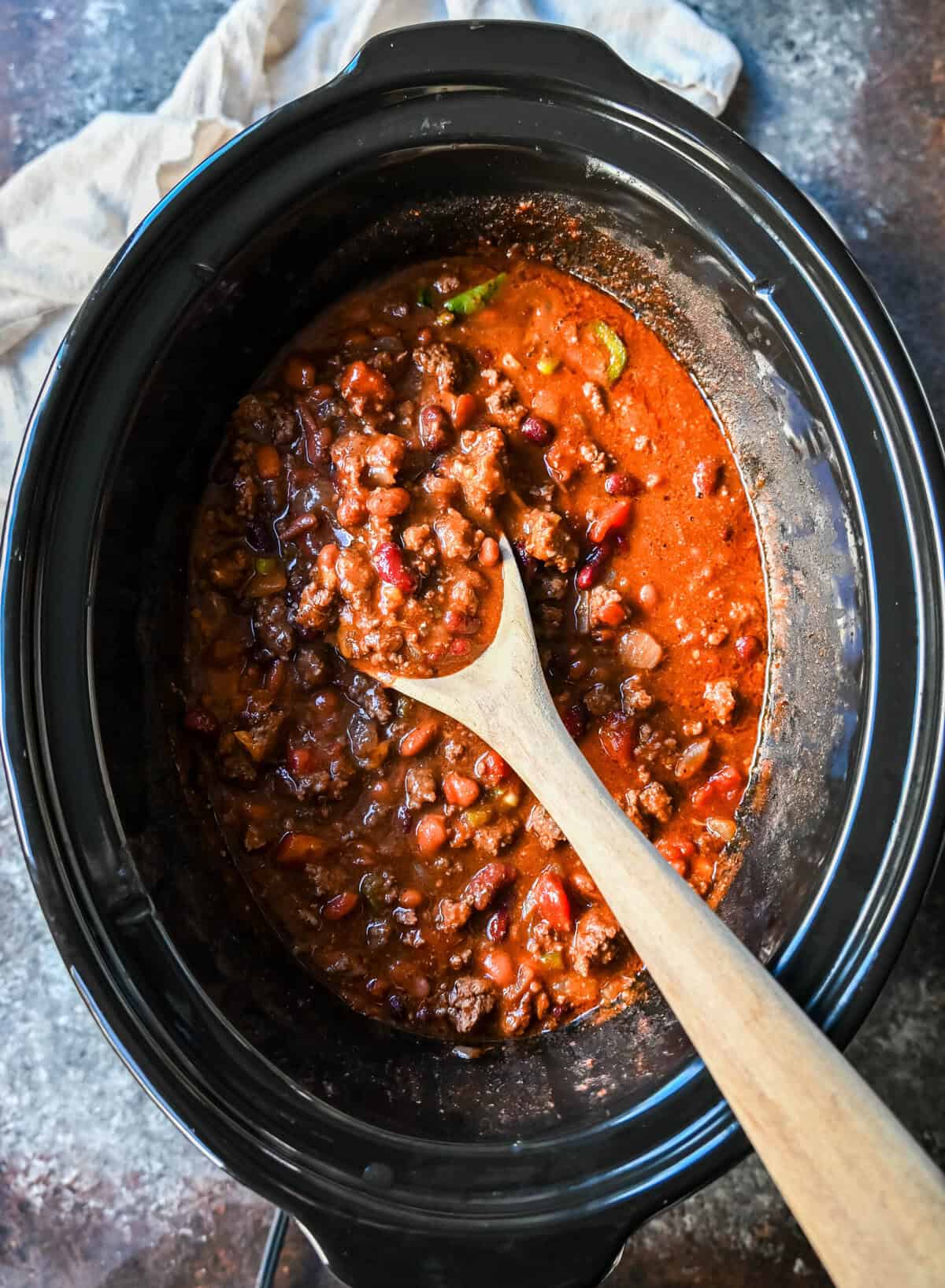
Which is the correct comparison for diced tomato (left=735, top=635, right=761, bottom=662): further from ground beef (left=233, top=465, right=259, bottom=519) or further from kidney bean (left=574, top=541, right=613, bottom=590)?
ground beef (left=233, top=465, right=259, bottom=519)

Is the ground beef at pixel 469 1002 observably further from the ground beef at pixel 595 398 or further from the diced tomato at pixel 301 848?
the ground beef at pixel 595 398

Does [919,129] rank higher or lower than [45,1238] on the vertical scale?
higher

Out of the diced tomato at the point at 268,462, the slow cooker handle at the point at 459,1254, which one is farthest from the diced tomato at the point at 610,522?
the slow cooker handle at the point at 459,1254

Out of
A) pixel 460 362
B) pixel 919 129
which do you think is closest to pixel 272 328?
Answer: pixel 460 362

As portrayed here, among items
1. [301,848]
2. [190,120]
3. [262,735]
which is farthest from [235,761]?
[190,120]

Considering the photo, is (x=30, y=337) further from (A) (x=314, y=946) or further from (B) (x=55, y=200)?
(A) (x=314, y=946)

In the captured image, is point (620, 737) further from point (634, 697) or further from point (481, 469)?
point (481, 469)
